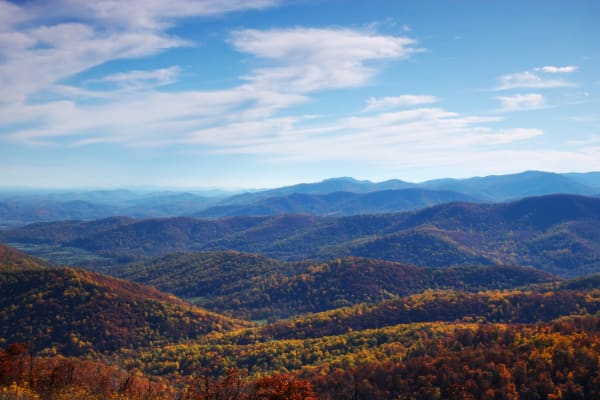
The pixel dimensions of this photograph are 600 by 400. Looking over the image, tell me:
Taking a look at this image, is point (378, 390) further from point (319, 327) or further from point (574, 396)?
point (319, 327)

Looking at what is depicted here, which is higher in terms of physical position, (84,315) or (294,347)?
(84,315)

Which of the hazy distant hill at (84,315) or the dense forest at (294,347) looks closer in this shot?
the dense forest at (294,347)

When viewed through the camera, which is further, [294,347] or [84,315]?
[84,315]

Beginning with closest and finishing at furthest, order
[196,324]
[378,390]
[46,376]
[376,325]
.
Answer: [46,376]
[378,390]
[376,325]
[196,324]

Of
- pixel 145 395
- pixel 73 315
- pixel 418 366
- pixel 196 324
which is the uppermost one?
pixel 145 395

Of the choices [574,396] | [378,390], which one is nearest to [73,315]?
[378,390]

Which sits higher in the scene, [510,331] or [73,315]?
[510,331]

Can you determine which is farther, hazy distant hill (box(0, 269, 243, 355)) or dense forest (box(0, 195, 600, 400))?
hazy distant hill (box(0, 269, 243, 355))

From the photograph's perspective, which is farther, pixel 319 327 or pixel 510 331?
pixel 319 327
